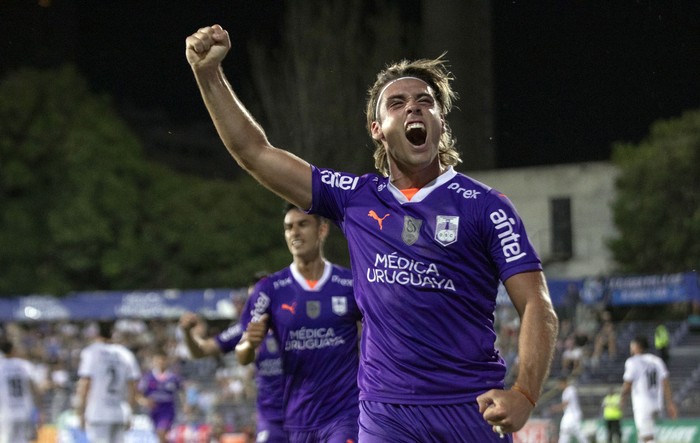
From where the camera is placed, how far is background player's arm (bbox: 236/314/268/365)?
7551 mm

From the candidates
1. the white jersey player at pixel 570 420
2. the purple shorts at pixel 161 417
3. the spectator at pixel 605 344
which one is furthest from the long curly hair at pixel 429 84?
the spectator at pixel 605 344

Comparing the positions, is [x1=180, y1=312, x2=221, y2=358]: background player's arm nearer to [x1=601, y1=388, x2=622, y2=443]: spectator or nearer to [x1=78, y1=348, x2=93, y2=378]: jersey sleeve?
[x1=78, y1=348, x2=93, y2=378]: jersey sleeve

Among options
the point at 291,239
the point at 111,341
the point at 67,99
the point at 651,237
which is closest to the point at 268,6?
the point at 67,99

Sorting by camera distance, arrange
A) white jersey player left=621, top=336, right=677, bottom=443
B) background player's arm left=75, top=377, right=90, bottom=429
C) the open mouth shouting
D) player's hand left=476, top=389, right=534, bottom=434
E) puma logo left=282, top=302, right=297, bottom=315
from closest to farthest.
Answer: player's hand left=476, top=389, right=534, bottom=434
the open mouth shouting
puma logo left=282, top=302, right=297, bottom=315
background player's arm left=75, top=377, right=90, bottom=429
white jersey player left=621, top=336, right=677, bottom=443

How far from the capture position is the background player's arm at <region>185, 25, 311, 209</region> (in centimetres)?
422

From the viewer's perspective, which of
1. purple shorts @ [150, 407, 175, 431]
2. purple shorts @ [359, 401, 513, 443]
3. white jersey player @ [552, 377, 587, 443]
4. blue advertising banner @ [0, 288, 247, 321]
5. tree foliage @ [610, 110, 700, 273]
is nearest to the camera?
purple shorts @ [359, 401, 513, 443]

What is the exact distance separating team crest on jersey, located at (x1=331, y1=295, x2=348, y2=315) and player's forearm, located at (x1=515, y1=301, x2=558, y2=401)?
3.95 meters

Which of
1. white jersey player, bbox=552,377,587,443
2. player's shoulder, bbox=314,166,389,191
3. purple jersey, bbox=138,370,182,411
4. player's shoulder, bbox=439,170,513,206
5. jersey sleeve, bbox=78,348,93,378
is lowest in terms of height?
white jersey player, bbox=552,377,587,443

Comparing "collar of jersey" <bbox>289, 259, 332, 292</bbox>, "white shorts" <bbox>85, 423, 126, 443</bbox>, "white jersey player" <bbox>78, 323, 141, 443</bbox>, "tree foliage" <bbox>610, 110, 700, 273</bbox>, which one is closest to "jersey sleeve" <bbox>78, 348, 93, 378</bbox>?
"white jersey player" <bbox>78, 323, 141, 443</bbox>

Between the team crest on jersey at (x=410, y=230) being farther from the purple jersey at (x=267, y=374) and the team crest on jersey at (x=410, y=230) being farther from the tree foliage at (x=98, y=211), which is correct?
the tree foliage at (x=98, y=211)

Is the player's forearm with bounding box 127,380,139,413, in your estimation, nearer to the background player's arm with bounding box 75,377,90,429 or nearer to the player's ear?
the background player's arm with bounding box 75,377,90,429

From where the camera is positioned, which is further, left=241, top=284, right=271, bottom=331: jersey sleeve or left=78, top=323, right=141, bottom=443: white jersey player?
left=78, top=323, right=141, bottom=443: white jersey player

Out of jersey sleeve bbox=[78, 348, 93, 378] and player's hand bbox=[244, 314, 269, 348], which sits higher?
player's hand bbox=[244, 314, 269, 348]

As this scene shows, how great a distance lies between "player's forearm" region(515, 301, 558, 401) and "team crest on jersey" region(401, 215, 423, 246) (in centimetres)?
51
